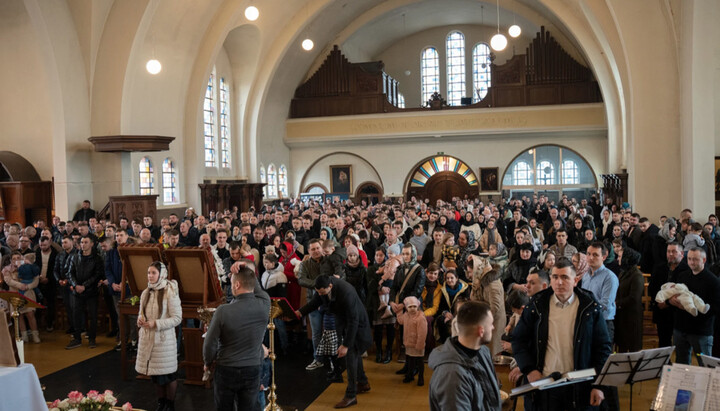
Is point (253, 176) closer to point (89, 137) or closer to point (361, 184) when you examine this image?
point (361, 184)

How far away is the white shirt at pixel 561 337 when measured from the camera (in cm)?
465

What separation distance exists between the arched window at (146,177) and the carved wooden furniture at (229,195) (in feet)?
7.13

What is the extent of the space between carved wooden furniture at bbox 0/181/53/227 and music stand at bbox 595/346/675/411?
16576mm

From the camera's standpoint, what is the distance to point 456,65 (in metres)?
31.5

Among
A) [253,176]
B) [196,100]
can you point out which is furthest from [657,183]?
[253,176]

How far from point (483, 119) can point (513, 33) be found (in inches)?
335

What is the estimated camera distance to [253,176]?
26.5 meters

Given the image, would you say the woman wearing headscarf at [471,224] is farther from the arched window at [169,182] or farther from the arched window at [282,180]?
the arched window at [282,180]

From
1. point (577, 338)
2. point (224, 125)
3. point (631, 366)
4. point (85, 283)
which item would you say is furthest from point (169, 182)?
point (631, 366)

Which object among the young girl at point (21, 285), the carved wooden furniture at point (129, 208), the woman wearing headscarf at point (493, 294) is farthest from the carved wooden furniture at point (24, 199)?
the woman wearing headscarf at point (493, 294)

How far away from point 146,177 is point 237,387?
639 inches

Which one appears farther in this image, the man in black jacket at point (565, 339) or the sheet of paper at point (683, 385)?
the man in black jacket at point (565, 339)

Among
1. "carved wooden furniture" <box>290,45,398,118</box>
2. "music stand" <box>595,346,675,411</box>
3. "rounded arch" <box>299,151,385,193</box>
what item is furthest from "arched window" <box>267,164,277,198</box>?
"music stand" <box>595,346,675,411</box>

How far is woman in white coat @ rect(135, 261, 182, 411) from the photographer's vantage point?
262 inches
